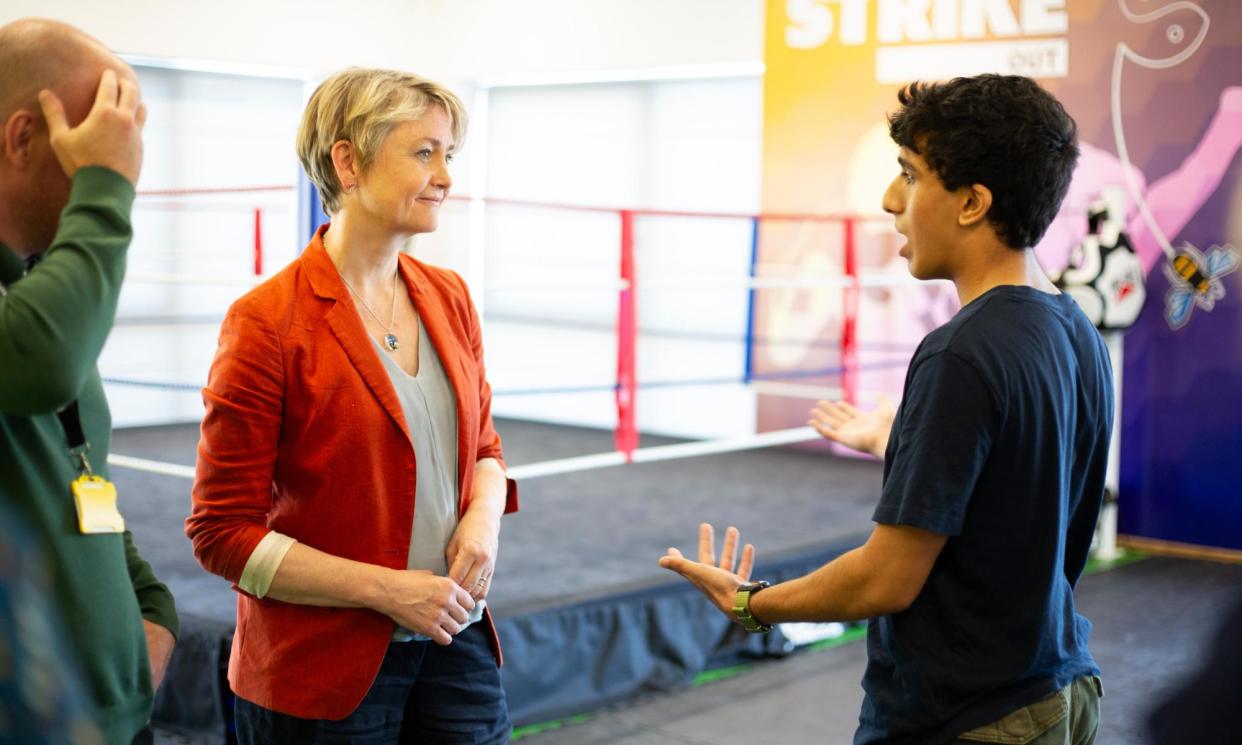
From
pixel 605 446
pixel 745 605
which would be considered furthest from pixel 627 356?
pixel 745 605

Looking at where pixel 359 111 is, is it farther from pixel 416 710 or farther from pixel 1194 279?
pixel 1194 279

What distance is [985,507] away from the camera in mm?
1307

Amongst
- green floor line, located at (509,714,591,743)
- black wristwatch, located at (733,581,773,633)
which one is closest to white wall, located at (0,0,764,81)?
green floor line, located at (509,714,591,743)

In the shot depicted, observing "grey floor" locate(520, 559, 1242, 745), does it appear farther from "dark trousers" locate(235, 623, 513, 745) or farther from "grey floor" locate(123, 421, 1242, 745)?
"dark trousers" locate(235, 623, 513, 745)

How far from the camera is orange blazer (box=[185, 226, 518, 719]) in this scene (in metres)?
1.57

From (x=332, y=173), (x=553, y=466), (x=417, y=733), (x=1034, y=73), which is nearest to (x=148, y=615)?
(x=417, y=733)

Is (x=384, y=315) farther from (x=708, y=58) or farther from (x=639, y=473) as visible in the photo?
(x=708, y=58)

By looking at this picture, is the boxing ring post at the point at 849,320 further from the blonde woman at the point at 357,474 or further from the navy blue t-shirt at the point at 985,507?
the navy blue t-shirt at the point at 985,507

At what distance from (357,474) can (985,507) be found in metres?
0.76

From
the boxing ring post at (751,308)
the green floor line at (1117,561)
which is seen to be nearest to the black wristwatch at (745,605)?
the green floor line at (1117,561)

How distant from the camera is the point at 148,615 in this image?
1.31 meters

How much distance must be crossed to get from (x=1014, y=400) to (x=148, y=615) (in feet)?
2.94

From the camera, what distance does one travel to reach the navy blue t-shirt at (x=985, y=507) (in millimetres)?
1271

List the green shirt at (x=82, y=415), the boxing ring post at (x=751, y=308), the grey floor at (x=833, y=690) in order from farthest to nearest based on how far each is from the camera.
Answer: the boxing ring post at (x=751, y=308), the grey floor at (x=833, y=690), the green shirt at (x=82, y=415)
